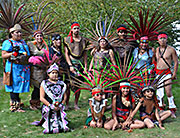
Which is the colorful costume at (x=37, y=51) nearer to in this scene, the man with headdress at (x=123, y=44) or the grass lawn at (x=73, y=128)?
the grass lawn at (x=73, y=128)

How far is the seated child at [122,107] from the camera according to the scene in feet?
16.5

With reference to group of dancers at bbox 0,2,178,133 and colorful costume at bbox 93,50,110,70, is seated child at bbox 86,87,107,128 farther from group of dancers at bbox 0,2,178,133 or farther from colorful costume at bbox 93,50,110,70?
colorful costume at bbox 93,50,110,70

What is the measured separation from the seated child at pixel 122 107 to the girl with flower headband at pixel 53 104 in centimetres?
88

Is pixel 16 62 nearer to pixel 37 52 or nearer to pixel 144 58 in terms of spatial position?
pixel 37 52

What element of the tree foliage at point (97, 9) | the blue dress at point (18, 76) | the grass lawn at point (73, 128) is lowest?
the grass lawn at point (73, 128)

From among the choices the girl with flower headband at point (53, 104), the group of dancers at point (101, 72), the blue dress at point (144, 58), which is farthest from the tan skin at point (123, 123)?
the blue dress at point (144, 58)

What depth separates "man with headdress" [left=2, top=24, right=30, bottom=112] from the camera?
6.13 metres

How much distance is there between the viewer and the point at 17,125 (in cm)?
536

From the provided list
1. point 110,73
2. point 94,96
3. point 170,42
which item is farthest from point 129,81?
point 170,42

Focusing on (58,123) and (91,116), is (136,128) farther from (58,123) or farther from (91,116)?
(58,123)

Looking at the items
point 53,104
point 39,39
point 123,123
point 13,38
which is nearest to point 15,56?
point 13,38

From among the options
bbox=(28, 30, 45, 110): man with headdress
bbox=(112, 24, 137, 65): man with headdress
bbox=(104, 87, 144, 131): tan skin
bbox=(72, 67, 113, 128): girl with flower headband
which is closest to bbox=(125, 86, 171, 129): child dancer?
bbox=(104, 87, 144, 131): tan skin

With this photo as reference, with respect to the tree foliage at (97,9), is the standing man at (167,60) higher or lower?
lower

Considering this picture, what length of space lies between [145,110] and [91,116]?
1.07 metres
